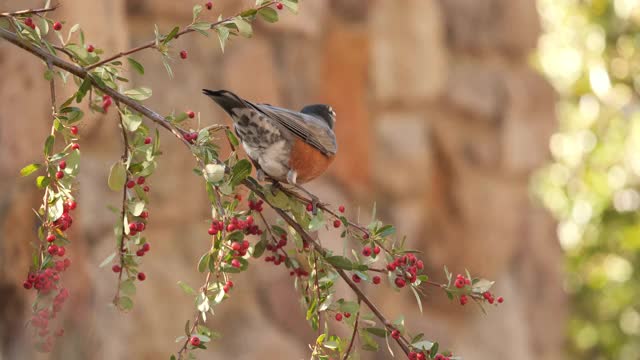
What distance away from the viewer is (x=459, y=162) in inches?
156

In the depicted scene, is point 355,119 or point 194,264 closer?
point 194,264

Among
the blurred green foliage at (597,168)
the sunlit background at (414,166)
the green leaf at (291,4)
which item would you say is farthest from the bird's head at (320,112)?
the blurred green foliage at (597,168)

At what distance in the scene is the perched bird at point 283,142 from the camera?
1832 millimetres

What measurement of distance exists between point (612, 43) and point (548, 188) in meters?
0.91

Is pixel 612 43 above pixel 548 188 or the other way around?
above

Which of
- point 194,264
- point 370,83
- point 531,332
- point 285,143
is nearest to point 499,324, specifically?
point 531,332

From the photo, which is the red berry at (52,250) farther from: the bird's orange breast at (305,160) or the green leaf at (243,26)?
the bird's orange breast at (305,160)

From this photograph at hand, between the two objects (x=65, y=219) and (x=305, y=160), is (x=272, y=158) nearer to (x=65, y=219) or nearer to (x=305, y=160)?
(x=305, y=160)

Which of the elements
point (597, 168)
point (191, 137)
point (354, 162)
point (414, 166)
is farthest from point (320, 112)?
point (597, 168)

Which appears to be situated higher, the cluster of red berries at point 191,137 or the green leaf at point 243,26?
the green leaf at point 243,26

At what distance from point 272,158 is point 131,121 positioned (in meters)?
0.60

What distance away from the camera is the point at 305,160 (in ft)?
6.46

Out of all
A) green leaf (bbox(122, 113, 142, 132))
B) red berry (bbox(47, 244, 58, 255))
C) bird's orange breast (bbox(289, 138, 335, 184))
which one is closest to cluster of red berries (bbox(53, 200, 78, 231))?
red berry (bbox(47, 244, 58, 255))

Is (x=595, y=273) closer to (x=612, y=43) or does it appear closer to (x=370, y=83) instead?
(x=612, y=43)
